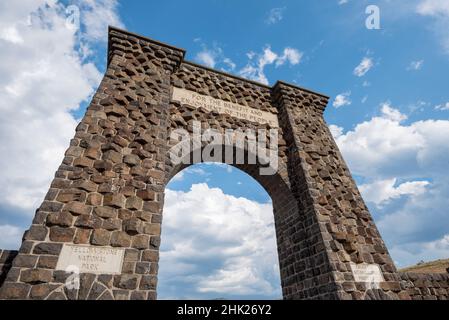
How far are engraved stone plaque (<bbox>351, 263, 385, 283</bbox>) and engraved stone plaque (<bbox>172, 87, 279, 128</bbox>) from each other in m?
4.07

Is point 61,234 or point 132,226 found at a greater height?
point 132,226

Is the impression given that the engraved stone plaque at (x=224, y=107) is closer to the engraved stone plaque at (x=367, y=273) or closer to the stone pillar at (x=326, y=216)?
the stone pillar at (x=326, y=216)

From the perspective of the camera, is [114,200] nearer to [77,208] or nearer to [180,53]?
[77,208]

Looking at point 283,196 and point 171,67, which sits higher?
point 171,67

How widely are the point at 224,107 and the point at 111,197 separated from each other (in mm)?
3986

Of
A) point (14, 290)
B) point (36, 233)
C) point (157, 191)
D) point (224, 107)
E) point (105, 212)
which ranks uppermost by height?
point (224, 107)

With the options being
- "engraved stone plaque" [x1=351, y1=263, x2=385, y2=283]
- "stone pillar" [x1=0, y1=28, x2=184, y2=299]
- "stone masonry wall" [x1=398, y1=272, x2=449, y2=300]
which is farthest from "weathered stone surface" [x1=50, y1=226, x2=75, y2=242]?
"stone masonry wall" [x1=398, y1=272, x2=449, y2=300]

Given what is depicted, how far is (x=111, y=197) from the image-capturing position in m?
4.41

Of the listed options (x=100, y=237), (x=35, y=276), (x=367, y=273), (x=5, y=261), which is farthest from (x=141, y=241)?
(x=367, y=273)

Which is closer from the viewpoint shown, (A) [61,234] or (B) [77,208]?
(A) [61,234]

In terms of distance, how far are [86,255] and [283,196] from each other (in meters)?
4.67

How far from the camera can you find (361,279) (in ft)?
17.4
